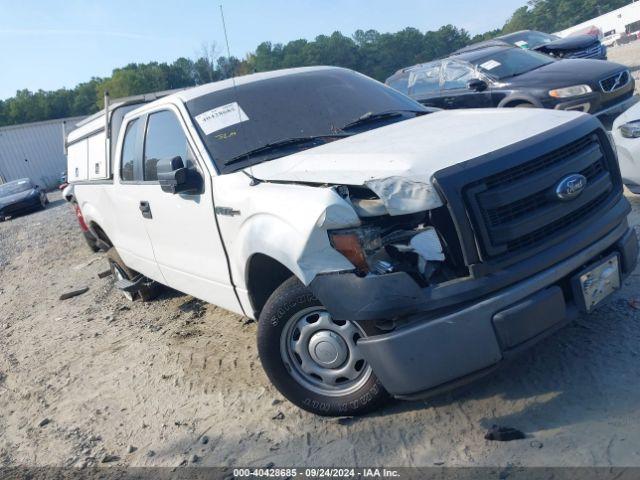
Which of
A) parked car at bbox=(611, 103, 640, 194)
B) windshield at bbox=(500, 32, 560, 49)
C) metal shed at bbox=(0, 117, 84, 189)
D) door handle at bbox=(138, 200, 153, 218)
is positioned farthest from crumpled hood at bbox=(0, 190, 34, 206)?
parked car at bbox=(611, 103, 640, 194)

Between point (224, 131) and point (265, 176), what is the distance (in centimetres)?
74

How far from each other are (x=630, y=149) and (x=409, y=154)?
10.1ft

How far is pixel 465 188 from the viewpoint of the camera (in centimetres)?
265

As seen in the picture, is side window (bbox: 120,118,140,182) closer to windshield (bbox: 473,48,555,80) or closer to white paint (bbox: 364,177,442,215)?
white paint (bbox: 364,177,442,215)

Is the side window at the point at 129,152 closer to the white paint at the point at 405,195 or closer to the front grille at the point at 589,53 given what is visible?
the white paint at the point at 405,195

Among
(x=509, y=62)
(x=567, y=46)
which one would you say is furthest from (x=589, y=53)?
(x=509, y=62)

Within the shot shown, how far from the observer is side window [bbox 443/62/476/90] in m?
9.65

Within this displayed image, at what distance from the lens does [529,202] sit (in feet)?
9.20

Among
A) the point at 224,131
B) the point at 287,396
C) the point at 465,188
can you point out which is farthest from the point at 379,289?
the point at 224,131

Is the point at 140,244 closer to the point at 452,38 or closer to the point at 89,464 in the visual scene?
the point at 89,464

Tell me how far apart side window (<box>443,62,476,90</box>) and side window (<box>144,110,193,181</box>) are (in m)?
6.55

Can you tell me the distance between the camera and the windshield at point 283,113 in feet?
12.6

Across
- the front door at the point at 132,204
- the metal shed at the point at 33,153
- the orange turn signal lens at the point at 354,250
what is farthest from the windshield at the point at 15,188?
the orange turn signal lens at the point at 354,250

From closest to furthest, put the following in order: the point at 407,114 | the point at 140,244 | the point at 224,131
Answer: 1. the point at 224,131
2. the point at 407,114
3. the point at 140,244
